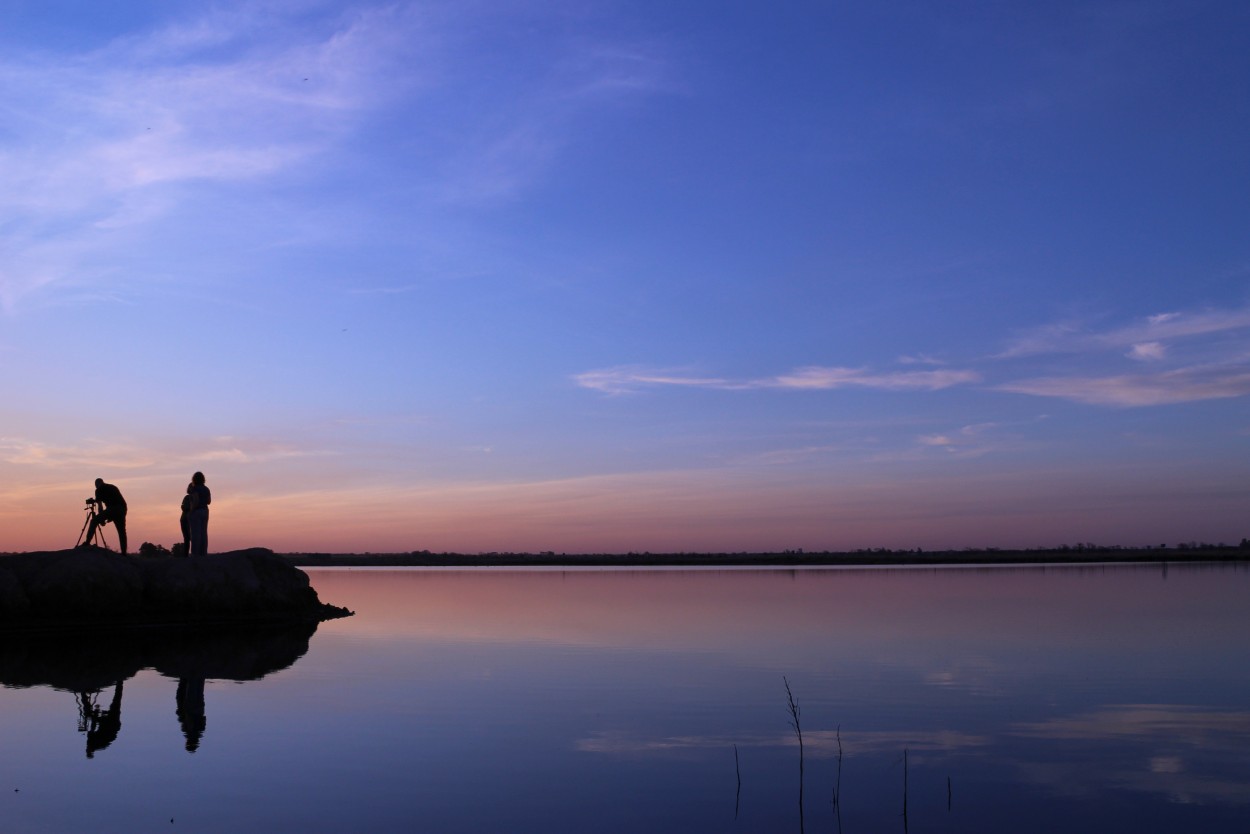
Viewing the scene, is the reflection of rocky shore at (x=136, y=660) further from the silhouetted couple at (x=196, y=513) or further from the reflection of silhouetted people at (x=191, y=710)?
the silhouetted couple at (x=196, y=513)

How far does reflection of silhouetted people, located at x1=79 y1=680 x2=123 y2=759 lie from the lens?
12.6 meters

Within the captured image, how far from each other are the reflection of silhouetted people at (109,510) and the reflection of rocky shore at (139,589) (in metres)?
1.89

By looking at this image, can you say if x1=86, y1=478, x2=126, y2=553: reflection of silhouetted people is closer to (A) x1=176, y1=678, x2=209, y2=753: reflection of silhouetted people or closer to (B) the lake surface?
(B) the lake surface

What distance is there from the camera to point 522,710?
1584cm

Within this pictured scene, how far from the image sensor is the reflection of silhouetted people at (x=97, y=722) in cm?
1264

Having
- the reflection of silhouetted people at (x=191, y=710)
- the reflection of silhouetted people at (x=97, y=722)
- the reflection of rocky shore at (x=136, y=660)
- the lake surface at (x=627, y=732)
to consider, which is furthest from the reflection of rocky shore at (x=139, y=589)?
the reflection of silhouetted people at (x=97, y=722)

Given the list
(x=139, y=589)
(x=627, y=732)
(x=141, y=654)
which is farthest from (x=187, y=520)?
(x=627, y=732)

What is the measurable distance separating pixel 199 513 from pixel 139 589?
3.58 meters

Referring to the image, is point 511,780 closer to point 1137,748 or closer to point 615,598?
point 1137,748

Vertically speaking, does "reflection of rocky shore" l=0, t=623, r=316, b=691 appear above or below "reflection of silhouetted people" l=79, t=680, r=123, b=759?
below

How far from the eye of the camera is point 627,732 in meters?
14.2

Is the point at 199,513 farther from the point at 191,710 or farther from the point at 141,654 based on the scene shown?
the point at 191,710

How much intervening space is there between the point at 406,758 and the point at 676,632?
57.1 ft

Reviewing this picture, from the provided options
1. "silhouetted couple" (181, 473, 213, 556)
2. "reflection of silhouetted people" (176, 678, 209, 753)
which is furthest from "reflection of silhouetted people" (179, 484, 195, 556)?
"reflection of silhouetted people" (176, 678, 209, 753)
